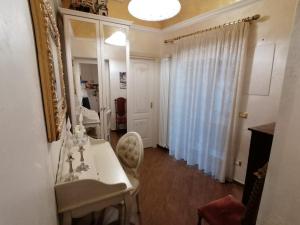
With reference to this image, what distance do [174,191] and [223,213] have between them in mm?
1040

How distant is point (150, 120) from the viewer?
12.4 feet

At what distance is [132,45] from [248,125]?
2503 mm

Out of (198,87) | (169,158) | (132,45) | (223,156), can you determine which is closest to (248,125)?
(223,156)

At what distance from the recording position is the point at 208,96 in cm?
265

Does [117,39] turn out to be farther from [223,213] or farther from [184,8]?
[223,213]

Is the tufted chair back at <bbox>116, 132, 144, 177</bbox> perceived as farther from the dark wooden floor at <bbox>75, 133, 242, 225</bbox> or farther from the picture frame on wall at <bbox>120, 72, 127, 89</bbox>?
the picture frame on wall at <bbox>120, 72, 127, 89</bbox>

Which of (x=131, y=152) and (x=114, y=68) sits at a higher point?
(x=114, y=68)

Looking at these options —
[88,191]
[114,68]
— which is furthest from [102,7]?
[88,191]

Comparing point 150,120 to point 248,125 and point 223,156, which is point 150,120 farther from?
point 248,125

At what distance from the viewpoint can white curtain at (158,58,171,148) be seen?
344cm

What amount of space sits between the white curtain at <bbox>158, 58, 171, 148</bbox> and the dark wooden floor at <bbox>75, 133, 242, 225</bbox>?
0.66 meters

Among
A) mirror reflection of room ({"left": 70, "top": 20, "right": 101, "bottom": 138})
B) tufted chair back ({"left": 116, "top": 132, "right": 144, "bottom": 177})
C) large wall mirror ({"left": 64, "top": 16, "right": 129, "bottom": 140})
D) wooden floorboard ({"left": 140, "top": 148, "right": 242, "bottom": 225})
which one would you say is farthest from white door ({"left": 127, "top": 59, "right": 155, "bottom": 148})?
tufted chair back ({"left": 116, "top": 132, "right": 144, "bottom": 177})

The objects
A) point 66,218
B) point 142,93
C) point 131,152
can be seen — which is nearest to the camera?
point 66,218

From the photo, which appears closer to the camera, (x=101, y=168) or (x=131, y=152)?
(x=101, y=168)
